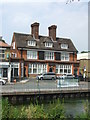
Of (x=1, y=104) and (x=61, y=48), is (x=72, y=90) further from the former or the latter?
(x=61, y=48)

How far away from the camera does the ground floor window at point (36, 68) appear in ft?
164

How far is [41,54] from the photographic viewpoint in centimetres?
5131

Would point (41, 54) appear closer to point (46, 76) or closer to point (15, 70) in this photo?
point (46, 76)

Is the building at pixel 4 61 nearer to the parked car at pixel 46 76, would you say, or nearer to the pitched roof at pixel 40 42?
the pitched roof at pixel 40 42

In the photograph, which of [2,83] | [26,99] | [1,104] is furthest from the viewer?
[2,83]


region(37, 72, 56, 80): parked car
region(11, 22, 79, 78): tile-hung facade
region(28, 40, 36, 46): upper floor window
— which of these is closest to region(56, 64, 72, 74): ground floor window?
region(11, 22, 79, 78): tile-hung facade

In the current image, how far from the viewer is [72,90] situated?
30891 mm

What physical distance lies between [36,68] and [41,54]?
340cm

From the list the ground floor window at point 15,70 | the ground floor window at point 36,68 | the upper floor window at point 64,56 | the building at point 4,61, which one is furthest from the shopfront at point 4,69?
the upper floor window at point 64,56

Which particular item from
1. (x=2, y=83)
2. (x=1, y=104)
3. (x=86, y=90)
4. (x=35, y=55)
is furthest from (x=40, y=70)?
(x=1, y=104)

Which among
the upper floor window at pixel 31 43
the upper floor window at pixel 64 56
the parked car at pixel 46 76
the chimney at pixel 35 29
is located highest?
the chimney at pixel 35 29

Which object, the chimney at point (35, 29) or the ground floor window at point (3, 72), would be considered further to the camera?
the chimney at point (35, 29)

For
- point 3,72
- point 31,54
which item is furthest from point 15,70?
point 31,54

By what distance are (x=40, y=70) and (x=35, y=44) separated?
5991 millimetres
